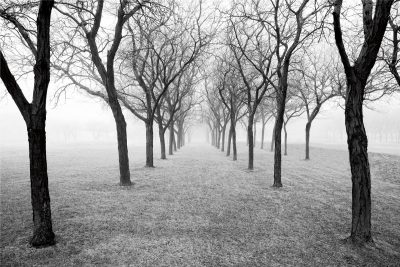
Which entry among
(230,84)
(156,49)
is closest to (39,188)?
(156,49)

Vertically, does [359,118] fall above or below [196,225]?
above

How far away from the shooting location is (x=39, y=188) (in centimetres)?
541

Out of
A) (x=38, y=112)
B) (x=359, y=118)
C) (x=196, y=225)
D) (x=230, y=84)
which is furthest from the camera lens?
(x=230, y=84)

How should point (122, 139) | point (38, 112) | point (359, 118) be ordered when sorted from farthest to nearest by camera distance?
point (122, 139), point (359, 118), point (38, 112)

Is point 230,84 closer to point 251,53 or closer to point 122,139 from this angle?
point 251,53

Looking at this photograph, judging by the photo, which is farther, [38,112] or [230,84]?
[230,84]

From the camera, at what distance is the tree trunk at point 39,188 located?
529cm

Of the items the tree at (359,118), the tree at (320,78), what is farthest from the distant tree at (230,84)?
the tree at (359,118)

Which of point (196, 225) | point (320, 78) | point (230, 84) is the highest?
point (320, 78)

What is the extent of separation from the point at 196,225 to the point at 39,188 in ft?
13.3

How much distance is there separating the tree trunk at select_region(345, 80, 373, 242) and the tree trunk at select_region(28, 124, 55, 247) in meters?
6.91

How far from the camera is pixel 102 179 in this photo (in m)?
13.7

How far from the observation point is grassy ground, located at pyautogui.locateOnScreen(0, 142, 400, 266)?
547cm

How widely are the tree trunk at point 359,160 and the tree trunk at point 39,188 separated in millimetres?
6911
